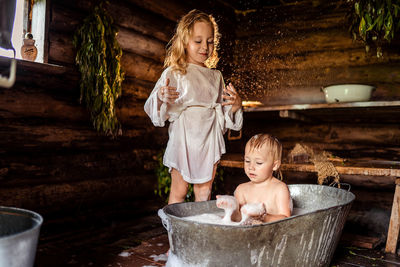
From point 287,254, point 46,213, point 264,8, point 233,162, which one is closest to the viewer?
point 287,254

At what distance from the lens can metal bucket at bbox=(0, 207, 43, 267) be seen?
107cm

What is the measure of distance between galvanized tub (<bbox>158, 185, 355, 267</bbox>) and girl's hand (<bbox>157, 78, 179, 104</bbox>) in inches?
23.1

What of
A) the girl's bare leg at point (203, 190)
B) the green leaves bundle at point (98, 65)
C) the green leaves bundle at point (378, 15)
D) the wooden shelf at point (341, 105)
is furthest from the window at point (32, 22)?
the green leaves bundle at point (378, 15)

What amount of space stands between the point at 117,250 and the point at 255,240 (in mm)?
1172

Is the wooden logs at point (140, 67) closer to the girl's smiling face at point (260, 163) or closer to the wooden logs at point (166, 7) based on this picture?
the wooden logs at point (166, 7)

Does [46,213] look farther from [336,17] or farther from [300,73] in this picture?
[336,17]

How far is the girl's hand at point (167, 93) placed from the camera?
6.32 feet

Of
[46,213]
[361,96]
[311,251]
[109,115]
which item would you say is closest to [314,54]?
[361,96]

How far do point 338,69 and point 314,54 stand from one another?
0.32 meters

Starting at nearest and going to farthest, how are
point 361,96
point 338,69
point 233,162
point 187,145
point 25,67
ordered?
point 187,145 < point 25,67 < point 361,96 < point 233,162 < point 338,69

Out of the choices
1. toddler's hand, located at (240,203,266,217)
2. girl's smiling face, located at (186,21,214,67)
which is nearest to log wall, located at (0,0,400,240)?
girl's smiling face, located at (186,21,214,67)

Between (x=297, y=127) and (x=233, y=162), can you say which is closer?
(x=233, y=162)

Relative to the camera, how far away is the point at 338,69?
3.78 meters

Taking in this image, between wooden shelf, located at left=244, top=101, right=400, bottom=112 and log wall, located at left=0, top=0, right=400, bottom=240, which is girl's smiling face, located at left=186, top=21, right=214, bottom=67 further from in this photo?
wooden shelf, located at left=244, top=101, right=400, bottom=112
